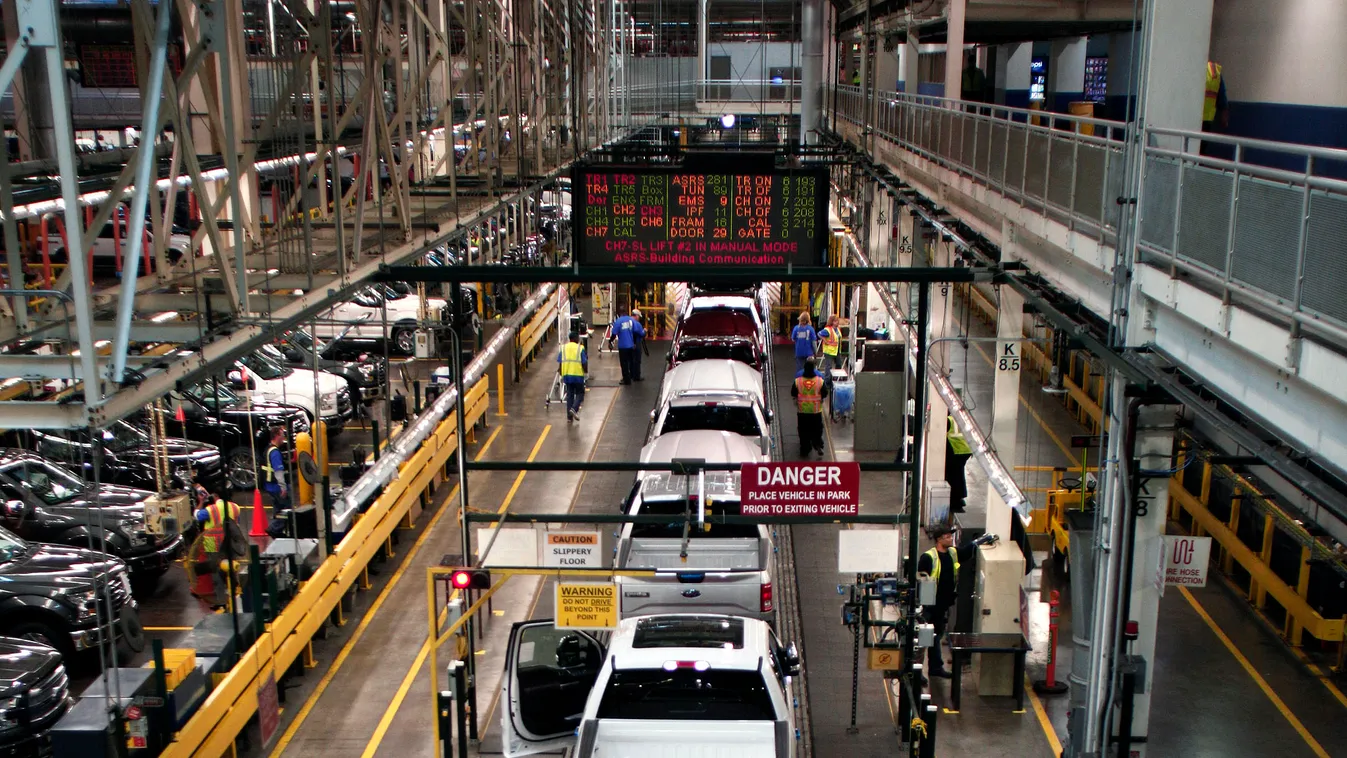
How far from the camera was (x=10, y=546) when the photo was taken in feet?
37.2

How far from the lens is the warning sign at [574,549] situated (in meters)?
8.79

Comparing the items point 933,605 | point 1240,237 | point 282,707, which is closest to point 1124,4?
point 933,605

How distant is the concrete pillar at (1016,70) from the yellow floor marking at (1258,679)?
902 inches

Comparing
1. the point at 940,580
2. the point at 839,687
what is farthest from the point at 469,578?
the point at 940,580

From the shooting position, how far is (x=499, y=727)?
988cm

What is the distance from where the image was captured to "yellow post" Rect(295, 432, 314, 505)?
13680 millimetres

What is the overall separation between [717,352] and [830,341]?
3808 mm

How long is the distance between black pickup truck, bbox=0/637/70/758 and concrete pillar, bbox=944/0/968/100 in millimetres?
12307

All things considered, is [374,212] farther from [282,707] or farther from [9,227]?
[9,227]

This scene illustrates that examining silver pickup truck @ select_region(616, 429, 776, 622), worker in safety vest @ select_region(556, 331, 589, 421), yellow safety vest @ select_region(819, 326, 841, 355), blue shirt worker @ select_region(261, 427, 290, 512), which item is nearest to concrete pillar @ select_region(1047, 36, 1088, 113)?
yellow safety vest @ select_region(819, 326, 841, 355)

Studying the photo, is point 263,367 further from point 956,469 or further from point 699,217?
point 699,217

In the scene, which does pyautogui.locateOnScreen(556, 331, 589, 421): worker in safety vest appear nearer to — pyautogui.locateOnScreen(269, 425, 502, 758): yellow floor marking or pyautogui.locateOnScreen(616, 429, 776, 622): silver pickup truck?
pyautogui.locateOnScreen(269, 425, 502, 758): yellow floor marking

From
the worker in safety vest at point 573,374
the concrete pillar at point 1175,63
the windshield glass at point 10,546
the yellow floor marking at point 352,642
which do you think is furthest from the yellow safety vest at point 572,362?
the concrete pillar at point 1175,63

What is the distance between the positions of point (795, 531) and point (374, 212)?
6539mm
